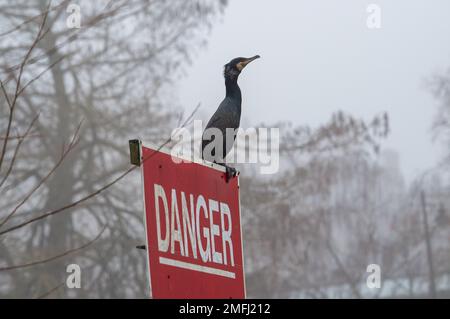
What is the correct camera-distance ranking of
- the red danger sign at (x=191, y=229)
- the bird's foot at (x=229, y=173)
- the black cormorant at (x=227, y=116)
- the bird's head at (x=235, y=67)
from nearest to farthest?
1. the red danger sign at (x=191, y=229)
2. the bird's foot at (x=229, y=173)
3. the black cormorant at (x=227, y=116)
4. the bird's head at (x=235, y=67)

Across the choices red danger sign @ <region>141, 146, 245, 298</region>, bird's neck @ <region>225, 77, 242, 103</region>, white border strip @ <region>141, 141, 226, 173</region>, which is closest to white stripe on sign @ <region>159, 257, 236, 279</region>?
red danger sign @ <region>141, 146, 245, 298</region>

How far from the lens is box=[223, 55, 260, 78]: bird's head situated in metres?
6.87

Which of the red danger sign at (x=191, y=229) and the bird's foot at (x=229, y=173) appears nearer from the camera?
the red danger sign at (x=191, y=229)

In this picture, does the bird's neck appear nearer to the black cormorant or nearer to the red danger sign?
the black cormorant

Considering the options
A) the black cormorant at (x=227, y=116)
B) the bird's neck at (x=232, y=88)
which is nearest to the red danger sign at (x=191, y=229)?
the black cormorant at (x=227, y=116)

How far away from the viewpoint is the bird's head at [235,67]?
270 inches

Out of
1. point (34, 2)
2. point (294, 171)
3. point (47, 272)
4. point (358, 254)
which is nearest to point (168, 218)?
point (34, 2)

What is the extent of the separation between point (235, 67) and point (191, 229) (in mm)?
3358

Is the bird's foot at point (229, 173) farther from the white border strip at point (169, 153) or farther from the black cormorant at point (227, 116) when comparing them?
the black cormorant at point (227, 116)

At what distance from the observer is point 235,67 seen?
687 centimetres

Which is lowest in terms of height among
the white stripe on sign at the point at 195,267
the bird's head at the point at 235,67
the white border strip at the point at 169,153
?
the white stripe on sign at the point at 195,267

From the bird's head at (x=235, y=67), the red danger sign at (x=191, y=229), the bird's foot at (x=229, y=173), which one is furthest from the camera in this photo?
the bird's head at (x=235, y=67)

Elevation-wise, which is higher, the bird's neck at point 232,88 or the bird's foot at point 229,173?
the bird's neck at point 232,88
